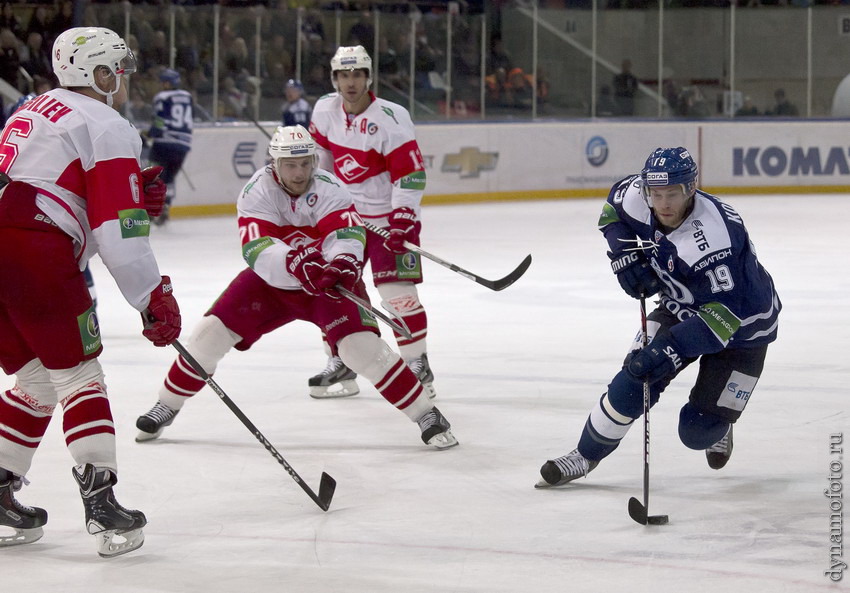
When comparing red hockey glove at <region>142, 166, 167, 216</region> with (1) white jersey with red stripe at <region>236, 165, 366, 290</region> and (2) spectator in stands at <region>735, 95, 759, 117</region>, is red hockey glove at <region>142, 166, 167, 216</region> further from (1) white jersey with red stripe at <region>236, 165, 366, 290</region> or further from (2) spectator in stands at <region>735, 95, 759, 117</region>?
(2) spectator in stands at <region>735, 95, 759, 117</region>

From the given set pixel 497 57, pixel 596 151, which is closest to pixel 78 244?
pixel 596 151

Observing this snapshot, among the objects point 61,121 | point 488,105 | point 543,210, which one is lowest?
point 543,210

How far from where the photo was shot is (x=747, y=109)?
1453cm

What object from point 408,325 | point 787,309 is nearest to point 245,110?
point 787,309

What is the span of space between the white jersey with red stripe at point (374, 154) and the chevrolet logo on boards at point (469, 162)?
7.81m

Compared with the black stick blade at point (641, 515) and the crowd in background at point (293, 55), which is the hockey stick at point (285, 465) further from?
the crowd in background at point (293, 55)

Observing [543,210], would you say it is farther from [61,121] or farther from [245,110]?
[61,121]

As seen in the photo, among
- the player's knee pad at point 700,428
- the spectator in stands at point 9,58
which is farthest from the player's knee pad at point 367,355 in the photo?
the spectator in stands at point 9,58

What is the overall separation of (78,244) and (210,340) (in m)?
1.12

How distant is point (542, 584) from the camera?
2.80 meters

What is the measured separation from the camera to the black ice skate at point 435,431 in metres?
4.06

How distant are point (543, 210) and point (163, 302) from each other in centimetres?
972

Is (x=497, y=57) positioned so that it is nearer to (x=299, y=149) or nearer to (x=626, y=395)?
(x=299, y=149)

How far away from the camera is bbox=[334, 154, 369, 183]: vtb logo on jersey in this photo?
202 inches
